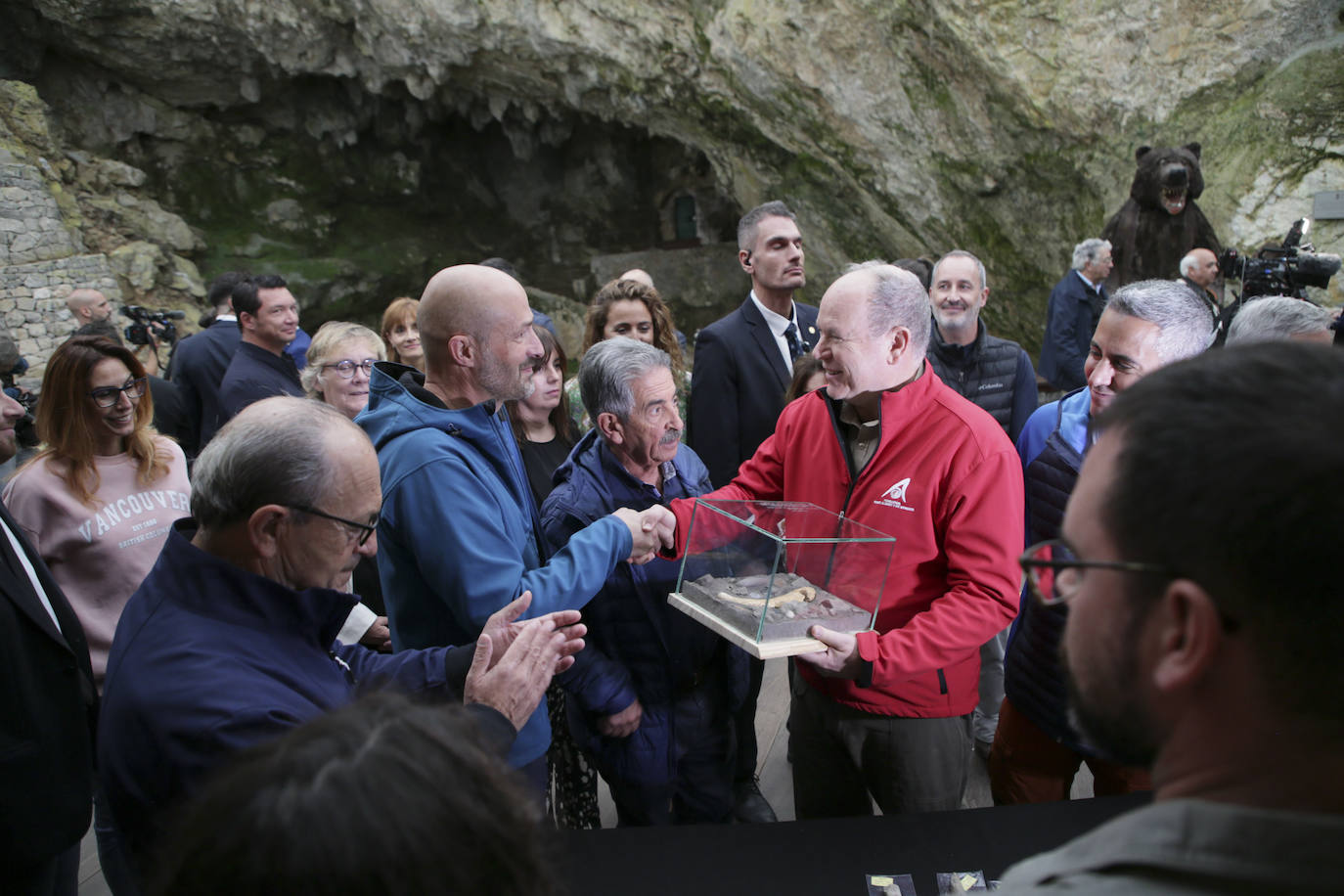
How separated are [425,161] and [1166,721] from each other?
19997 millimetres

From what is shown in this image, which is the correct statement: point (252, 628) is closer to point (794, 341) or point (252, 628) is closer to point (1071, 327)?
point (794, 341)

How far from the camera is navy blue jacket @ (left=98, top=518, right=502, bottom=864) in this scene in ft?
4.07

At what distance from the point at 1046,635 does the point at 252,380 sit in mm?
3819

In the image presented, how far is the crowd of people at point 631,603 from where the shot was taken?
0.67 metres

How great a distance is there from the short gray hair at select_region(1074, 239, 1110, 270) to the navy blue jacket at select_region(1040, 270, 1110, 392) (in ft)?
0.25

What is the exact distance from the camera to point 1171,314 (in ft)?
7.12

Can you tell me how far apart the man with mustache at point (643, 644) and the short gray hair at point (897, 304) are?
0.65 meters

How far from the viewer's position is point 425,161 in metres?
18.7

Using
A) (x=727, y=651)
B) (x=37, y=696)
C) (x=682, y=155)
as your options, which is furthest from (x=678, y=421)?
(x=682, y=155)


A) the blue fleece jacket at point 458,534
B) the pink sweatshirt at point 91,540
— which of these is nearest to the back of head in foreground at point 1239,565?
the blue fleece jacket at point 458,534

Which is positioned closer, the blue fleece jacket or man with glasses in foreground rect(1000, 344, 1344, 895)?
man with glasses in foreground rect(1000, 344, 1344, 895)

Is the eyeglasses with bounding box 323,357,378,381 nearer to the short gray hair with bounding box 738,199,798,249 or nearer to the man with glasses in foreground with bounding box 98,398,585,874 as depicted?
the short gray hair with bounding box 738,199,798,249

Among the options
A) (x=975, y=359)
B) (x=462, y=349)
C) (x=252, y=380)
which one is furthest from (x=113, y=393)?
(x=975, y=359)

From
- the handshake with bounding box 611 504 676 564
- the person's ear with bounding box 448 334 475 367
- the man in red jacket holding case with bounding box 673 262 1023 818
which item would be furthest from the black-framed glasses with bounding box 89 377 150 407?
the man in red jacket holding case with bounding box 673 262 1023 818
